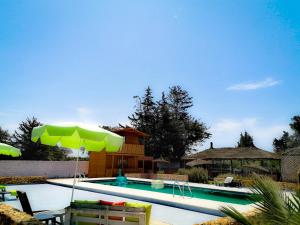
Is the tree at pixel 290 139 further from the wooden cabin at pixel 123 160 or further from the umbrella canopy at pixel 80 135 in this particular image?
the umbrella canopy at pixel 80 135

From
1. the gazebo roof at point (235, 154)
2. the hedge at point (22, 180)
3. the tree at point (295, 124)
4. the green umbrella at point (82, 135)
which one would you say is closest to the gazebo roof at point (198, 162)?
the gazebo roof at point (235, 154)

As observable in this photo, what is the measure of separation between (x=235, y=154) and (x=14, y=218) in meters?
24.8

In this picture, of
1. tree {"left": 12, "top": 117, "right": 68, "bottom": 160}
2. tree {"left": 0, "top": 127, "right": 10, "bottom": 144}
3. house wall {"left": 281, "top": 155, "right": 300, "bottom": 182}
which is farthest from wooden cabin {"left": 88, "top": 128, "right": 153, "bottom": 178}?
tree {"left": 0, "top": 127, "right": 10, "bottom": 144}

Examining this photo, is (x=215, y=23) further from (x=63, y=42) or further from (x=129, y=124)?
(x=129, y=124)

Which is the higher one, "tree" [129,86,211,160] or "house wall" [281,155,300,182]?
"tree" [129,86,211,160]

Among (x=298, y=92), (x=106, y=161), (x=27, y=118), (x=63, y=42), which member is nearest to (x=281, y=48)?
(x=298, y=92)

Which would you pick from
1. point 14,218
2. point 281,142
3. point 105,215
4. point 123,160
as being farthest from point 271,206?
point 281,142

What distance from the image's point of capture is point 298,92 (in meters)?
17.8

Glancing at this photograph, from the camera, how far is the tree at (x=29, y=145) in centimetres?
3566

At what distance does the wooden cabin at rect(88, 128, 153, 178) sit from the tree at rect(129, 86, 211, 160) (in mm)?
11017

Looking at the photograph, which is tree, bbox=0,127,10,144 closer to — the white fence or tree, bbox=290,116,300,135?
the white fence

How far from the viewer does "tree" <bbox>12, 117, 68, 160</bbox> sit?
117 ft

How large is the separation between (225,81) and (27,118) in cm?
2829

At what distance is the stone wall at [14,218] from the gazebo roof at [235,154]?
2320cm
